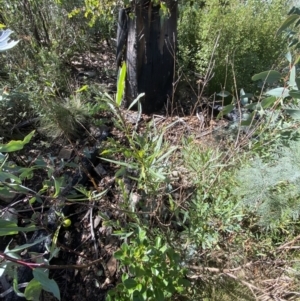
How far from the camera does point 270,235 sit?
1.77 metres

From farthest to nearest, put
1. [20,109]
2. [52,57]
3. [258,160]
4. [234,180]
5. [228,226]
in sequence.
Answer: [52,57]
[20,109]
[234,180]
[258,160]
[228,226]

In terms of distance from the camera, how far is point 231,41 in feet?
7.84

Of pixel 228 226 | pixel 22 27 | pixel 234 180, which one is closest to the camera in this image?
pixel 228 226

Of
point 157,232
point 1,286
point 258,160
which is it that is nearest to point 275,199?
point 258,160

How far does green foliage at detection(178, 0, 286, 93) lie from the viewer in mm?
2355

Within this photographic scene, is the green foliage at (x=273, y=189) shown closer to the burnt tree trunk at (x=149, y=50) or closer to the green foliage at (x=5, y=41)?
the burnt tree trunk at (x=149, y=50)

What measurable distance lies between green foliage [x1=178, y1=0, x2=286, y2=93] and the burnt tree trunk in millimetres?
316

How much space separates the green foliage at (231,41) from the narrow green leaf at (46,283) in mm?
1844

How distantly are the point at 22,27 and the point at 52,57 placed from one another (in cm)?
53

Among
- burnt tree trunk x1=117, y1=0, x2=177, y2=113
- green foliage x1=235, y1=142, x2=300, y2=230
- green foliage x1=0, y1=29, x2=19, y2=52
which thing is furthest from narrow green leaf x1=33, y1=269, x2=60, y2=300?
burnt tree trunk x1=117, y1=0, x2=177, y2=113

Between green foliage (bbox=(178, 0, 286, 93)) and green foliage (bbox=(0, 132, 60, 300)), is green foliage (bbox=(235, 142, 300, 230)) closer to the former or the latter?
green foliage (bbox=(178, 0, 286, 93))

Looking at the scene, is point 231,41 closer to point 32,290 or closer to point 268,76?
point 268,76

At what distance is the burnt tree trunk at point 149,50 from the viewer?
1972 millimetres

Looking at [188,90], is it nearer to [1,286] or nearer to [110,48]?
[110,48]
